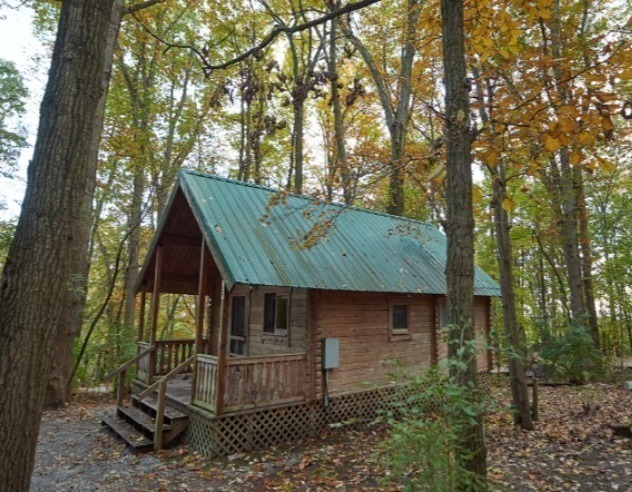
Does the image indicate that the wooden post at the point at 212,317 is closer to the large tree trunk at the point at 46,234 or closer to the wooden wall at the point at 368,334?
the wooden wall at the point at 368,334

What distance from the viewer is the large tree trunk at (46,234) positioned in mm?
3000

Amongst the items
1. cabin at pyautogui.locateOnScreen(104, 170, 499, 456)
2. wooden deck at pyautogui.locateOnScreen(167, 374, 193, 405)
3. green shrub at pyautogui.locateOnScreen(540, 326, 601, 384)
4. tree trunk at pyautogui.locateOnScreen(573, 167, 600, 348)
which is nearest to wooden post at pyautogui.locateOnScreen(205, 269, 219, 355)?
cabin at pyautogui.locateOnScreen(104, 170, 499, 456)

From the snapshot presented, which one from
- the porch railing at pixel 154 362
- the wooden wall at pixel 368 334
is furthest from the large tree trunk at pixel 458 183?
the porch railing at pixel 154 362

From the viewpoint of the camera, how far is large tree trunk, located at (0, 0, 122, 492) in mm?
3000

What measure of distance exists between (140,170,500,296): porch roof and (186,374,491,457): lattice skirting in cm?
250

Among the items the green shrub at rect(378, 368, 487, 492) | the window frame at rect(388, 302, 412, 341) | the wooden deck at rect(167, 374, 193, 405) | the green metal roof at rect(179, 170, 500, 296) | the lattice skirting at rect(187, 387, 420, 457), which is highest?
the green metal roof at rect(179, 170, 500, 296)

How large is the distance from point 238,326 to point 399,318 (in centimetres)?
438

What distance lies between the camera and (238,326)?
423 inches

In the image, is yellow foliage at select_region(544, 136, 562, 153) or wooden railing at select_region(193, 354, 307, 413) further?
wooden railing at select_region(193, 354, 307, 413)

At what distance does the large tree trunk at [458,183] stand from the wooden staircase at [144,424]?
571 centimetres

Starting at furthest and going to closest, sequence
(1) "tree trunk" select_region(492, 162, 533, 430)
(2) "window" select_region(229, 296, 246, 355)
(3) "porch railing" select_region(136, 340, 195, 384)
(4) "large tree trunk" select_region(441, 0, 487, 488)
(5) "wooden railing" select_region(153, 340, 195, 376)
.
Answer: (2) "window" select_region(229, 296, 246, 355) < (5) "wooden railing" select_region(153, 340, 195, 376) < (3) "porch railing" select_region(136, 340, 195, 384) < (1) "tree trunk" select_region(492, 162, 533, 430) < (4) "large tree trunk" select_region(441, 0, 487, 488)

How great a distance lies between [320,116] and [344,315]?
1771cm

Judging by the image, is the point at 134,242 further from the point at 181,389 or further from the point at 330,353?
the point at 330,353

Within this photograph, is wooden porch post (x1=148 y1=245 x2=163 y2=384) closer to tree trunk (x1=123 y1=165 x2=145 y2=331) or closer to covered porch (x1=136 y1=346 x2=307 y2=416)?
covered porch (x1=136 y1=346 x2=307 y2=416)
